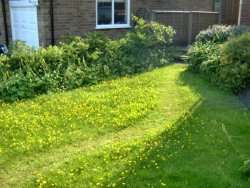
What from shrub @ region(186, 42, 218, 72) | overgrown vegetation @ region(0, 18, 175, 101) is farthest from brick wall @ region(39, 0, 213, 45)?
shrub @ region(186, 42, 218, 72)

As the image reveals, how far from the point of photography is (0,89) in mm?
8125

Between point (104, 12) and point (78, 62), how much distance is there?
4475 mm

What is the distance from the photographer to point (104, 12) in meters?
13.8

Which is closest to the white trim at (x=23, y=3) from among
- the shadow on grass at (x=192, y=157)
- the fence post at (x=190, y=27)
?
the fence post at (x=190, y=27)

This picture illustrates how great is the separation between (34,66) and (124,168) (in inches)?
192

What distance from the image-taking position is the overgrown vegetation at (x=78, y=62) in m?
8.59

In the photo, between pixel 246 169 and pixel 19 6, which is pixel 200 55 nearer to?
pixel 246 169

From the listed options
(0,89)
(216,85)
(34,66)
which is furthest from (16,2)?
(216,85)

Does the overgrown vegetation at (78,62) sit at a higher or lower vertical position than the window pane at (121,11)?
lower

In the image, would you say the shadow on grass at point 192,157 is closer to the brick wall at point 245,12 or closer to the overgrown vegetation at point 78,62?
the overgrown vegetation at point 78,62

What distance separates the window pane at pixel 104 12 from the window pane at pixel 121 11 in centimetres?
31

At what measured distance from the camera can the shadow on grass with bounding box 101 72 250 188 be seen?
473 cm

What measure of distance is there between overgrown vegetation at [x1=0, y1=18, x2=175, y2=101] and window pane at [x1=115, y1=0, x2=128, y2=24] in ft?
8.32

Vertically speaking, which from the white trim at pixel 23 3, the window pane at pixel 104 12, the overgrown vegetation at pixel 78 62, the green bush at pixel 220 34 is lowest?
the overgrown vegetation at pixel 78 62
